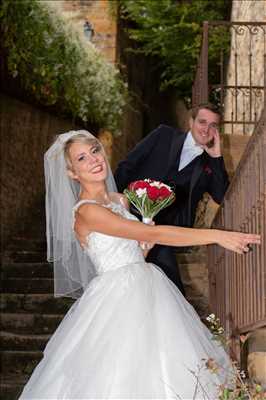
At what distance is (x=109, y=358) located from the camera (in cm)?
280

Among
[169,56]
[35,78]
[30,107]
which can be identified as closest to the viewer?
[35,78]

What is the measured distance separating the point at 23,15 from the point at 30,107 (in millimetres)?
1477

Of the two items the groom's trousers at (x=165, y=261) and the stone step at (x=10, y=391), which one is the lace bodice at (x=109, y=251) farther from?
the stone step at (x=10, y=391)

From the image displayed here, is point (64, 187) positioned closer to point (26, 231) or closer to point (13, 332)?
point (13, 332)

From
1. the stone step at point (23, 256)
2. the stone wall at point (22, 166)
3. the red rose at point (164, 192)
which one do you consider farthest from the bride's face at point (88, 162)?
the stone wall at point (22, 166)

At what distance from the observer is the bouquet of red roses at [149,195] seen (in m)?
3.26

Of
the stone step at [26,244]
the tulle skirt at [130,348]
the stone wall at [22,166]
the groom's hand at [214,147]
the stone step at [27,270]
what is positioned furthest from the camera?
the stone wall at [22,166]

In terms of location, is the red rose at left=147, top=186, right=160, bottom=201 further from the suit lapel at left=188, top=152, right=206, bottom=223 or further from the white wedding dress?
the suit lapel at left=188, top=152, right=206, bottom=223

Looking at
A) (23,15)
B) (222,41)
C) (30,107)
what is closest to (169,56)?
(222,41)

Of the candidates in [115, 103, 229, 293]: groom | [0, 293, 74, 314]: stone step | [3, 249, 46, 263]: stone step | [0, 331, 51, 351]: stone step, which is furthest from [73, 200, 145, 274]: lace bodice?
[3, 249, 46, 263]: stone step

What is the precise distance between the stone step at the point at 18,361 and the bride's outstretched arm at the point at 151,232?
243 cm

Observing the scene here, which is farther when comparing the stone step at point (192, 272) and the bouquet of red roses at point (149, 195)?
the stone step at point (192, 272)

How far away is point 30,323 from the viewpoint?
233 inches

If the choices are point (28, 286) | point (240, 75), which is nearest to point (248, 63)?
point (240, 75)
